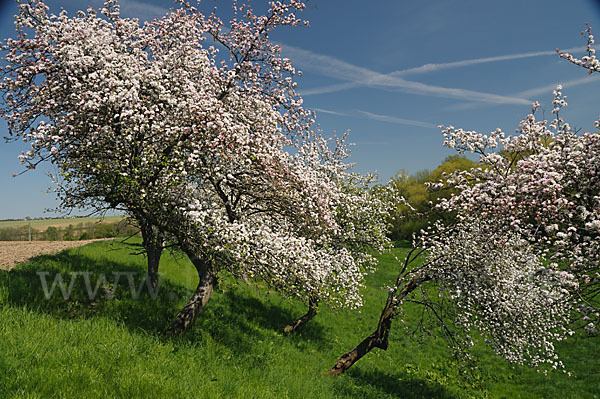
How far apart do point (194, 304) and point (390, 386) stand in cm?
835

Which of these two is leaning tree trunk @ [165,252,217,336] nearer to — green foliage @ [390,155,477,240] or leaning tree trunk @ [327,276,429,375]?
leaning tree trunk @ [327,276,429,375]

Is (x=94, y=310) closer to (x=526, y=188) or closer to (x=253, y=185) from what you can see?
(x=253, y=185)

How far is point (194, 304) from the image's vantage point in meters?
10.9

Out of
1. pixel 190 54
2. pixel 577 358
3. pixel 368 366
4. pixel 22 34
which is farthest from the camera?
pixel 577 358

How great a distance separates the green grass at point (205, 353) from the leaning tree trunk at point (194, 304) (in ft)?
1.30

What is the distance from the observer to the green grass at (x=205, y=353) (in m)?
6.61

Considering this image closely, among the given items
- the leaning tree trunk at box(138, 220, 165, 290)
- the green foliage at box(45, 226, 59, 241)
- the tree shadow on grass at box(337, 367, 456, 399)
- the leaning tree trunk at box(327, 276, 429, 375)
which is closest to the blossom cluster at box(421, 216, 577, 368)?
the leaning tree trunk at box(327, 276, 429, 375)

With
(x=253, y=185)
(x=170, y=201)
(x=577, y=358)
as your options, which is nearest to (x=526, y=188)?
(x=253, y=185)

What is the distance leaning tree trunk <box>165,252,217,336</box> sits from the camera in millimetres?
10414

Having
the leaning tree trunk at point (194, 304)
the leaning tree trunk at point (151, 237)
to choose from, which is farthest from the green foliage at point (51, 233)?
the leaning tree trunk at point (194, 304)

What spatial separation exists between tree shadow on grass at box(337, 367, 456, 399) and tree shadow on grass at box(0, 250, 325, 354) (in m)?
2.99

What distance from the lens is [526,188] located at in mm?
7176

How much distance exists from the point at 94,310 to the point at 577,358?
2157cm

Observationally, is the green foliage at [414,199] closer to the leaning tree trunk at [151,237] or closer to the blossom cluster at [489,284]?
the blossom cluster at [489,284]
